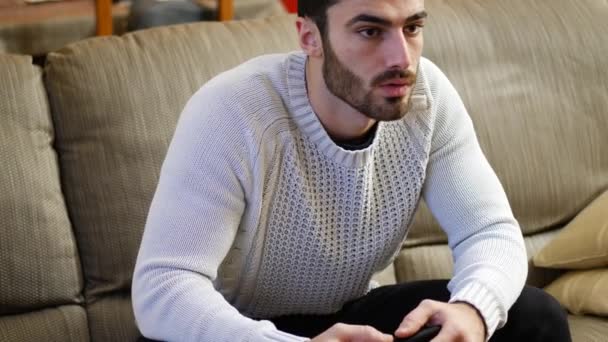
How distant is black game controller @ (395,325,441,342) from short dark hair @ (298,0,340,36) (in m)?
0.45

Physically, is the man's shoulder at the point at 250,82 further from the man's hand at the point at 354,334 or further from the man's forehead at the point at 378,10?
the man's hand at the point at 354,334

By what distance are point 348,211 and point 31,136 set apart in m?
0.56

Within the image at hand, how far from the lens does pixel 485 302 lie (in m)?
1.45

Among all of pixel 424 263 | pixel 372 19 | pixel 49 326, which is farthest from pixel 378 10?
pixel 49 326

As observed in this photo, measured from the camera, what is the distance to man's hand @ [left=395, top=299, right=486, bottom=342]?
4.49 ft

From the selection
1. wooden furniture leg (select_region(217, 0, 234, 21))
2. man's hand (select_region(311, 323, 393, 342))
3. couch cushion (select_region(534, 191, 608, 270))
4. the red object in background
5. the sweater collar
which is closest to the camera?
man's hand (select_region(311, 323, 393, 342))

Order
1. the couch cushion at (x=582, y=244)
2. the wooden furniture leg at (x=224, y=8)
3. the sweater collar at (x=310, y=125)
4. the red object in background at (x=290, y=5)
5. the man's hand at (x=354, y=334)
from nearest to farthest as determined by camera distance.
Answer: the man's hand at (x=354, y=334) → the sweater collar at (x=310, y=125) → the couch cushion at (x=582, y=244) → the wooden furniture leg at (x=224, y=8) → the red object in background at (x=290, y=5)

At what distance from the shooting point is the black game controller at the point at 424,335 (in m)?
1.36

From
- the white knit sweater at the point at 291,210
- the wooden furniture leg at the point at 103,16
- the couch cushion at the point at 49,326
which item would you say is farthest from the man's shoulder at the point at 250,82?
the wooden furniture leg at the point at 103,16

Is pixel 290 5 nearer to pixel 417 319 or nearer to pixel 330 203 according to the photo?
pixel 330 203

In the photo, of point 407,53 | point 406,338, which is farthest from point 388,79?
point 406,338

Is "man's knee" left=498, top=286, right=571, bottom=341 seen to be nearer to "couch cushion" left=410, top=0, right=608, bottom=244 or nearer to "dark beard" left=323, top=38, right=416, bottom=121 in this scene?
"dark beard" left=323, top=38, right=416, bottom=121

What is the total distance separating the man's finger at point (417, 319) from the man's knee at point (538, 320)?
0.17 meters

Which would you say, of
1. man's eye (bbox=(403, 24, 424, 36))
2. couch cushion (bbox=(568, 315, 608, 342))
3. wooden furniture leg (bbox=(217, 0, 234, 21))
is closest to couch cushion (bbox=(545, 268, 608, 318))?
couch cushion (bbox=(568, 315, 608, 342))
